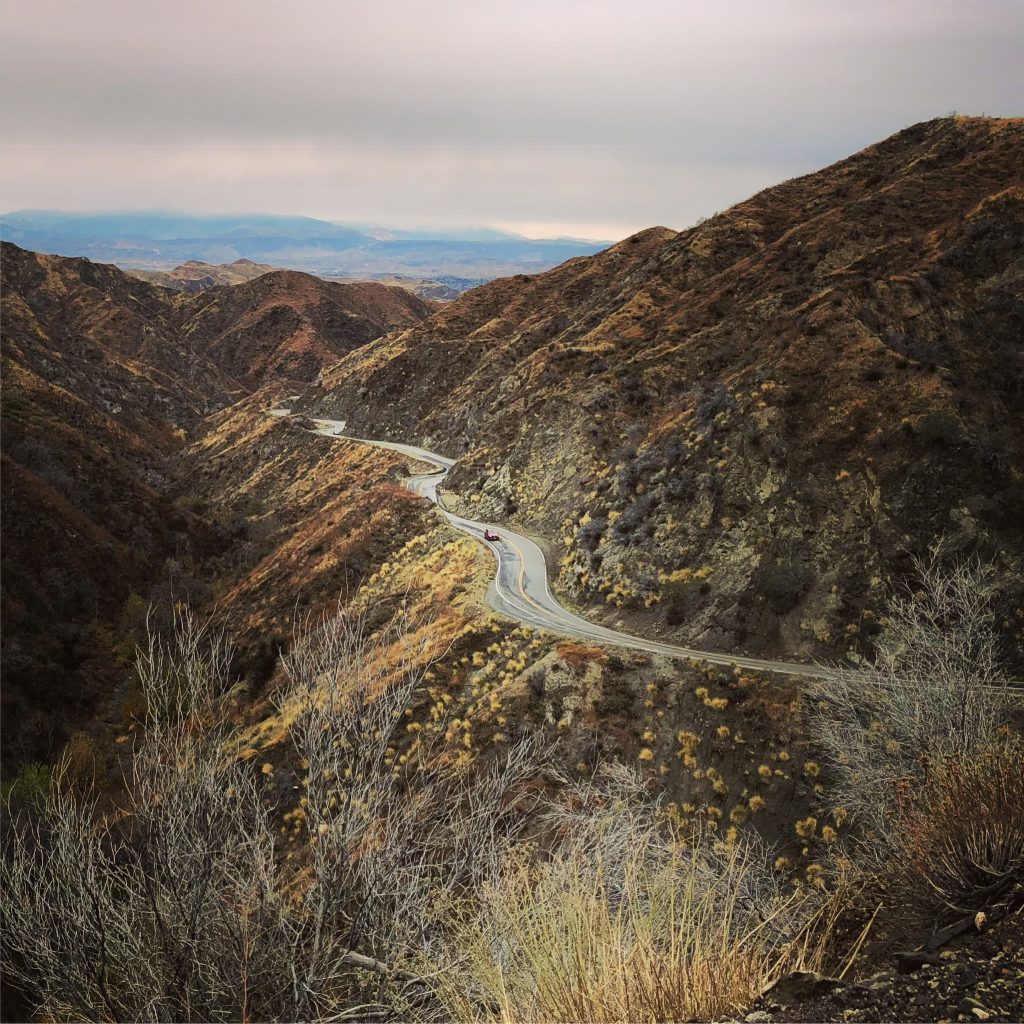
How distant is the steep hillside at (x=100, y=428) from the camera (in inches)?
1480

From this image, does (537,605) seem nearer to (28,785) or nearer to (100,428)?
(28,785)

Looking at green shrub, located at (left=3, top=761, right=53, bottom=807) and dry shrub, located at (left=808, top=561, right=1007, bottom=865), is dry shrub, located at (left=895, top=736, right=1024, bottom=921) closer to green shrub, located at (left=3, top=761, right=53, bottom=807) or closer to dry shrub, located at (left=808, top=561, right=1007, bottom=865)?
dry shrub, located at (left=808, top=561, right=1007, bottom=865)

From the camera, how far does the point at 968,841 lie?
18.1 ft

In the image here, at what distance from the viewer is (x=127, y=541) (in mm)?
51094

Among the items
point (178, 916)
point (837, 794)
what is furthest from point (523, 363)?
point (178, 916)

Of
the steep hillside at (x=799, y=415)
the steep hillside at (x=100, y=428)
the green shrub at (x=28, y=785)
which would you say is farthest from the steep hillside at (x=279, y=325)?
the green shrub at (x=28, y=785)

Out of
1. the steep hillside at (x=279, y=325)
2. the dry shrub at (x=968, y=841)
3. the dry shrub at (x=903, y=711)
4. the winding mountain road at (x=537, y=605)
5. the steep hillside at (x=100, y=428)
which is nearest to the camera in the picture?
the dry shrub at (x=968, y=841)

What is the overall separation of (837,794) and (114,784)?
26494 millimetres

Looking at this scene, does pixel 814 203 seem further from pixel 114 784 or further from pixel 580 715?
pixel 114 784

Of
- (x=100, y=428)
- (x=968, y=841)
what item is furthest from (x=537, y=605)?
(x=100, y=428)

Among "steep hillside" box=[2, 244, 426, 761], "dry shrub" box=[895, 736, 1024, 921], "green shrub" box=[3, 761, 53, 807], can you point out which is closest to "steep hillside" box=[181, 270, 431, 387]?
"steep hillside" box=[2, 244, 426, 761]

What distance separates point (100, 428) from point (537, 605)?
6842 cm

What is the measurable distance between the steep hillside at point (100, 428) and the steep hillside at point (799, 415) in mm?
25727

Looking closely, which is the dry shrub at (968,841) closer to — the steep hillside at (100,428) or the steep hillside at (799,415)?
the steep hillside at (799,415)
